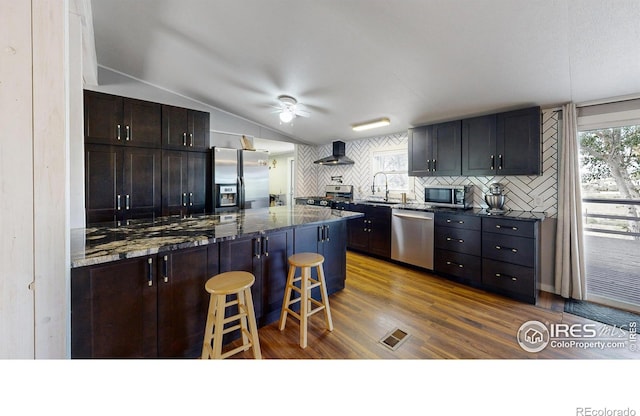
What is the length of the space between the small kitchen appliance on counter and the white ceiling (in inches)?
38.7

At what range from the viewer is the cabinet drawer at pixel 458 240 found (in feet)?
9.86

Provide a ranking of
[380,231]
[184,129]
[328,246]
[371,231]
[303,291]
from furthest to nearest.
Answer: [371,231] → [380,231] → [184,129] → [328,246] → [303,291]

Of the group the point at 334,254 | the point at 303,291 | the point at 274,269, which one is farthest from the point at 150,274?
the point at 334,254

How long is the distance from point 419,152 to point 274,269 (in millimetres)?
2961

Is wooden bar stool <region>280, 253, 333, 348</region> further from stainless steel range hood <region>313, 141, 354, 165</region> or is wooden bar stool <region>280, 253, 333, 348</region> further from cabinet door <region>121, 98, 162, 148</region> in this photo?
stainless steel range hood <region>313, 141, 354, 165</region>

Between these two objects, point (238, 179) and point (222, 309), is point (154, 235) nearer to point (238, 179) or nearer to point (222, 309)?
point (222, 309)

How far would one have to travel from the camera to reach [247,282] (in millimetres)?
1592

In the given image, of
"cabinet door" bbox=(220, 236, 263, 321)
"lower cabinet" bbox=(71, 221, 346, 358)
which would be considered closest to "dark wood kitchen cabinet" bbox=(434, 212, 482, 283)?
"lower cabinet" bbox=(71, 221, 346, 358)

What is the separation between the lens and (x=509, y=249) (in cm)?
275

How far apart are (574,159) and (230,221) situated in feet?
12.1

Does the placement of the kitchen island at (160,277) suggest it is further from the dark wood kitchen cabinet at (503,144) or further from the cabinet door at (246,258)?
the dark wood kitchen cabinet at (503,144)

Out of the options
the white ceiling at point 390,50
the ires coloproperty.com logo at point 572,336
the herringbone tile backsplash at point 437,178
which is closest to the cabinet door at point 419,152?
the white ceiling at point 390,50

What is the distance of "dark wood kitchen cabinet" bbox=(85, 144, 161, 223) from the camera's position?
303cm
